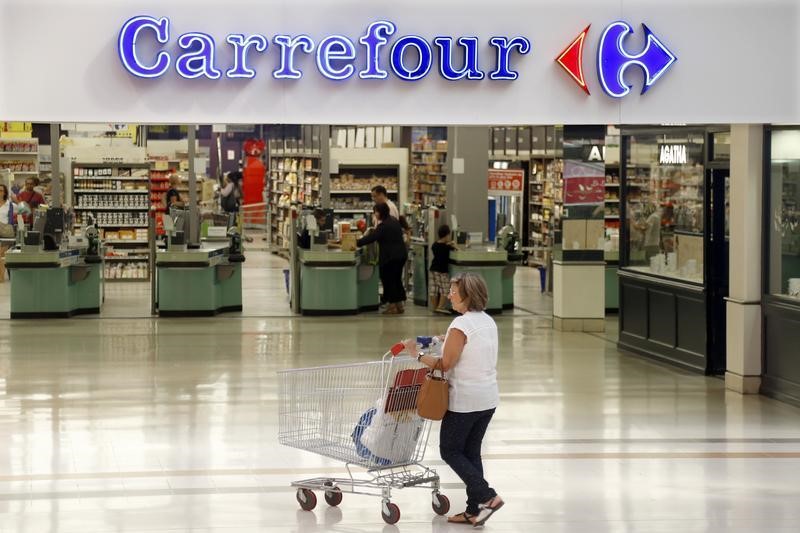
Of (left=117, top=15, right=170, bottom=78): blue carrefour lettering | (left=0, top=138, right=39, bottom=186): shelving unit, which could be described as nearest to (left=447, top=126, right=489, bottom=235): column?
(left=0, top=138, right=39, bottom=186): shelving unit

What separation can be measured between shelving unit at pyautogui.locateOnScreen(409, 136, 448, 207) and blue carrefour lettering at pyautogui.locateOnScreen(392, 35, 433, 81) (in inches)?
526

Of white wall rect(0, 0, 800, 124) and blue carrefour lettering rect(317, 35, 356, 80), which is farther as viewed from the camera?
blue carrefour lettering rect(317, 35, 356, 80)

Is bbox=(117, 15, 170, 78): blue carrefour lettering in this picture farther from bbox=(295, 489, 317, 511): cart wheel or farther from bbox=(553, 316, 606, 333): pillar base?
bbox=(553, 316, 606, 333): pillar base

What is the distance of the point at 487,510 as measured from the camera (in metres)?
6.57

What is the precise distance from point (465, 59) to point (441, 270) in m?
7.54

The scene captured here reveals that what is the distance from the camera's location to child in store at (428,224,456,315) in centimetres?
1619

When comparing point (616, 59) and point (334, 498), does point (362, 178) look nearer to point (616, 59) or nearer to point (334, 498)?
point (616, 59)

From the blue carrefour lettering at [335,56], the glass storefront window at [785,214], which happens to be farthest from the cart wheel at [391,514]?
the glass storefront window at [785,214]

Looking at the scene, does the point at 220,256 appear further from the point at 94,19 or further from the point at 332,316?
the point at 94,19

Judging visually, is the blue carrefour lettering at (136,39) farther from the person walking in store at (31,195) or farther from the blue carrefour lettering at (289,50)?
the person walking in store at (31,195)

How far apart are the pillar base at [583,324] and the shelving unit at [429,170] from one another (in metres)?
7.75

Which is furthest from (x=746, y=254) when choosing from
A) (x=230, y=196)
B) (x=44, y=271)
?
(x=230, y=196)

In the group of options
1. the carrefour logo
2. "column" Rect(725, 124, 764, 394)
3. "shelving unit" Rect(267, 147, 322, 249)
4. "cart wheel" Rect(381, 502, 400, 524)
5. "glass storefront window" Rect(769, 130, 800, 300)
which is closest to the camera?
"cart wheel" Rect(381, 502, 400, 524)

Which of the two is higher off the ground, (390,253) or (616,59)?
(616,59)
